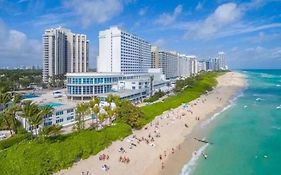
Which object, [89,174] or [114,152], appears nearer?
[89,174]

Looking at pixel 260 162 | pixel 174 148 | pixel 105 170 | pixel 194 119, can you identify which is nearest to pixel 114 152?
pixel 105 170

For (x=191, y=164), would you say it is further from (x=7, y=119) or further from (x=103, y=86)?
(x=103, y=86)

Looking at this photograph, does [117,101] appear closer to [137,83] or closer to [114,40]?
[137,83]

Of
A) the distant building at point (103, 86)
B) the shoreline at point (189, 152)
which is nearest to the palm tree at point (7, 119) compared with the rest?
the shoreline at point (189, 152)

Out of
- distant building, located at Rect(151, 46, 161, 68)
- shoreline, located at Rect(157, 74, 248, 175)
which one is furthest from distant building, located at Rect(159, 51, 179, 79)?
shoreline, located at Rect(157, 74, 248, 175)

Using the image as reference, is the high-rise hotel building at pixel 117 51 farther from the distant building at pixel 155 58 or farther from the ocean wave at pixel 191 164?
the ocean wave at pixel 191 164
